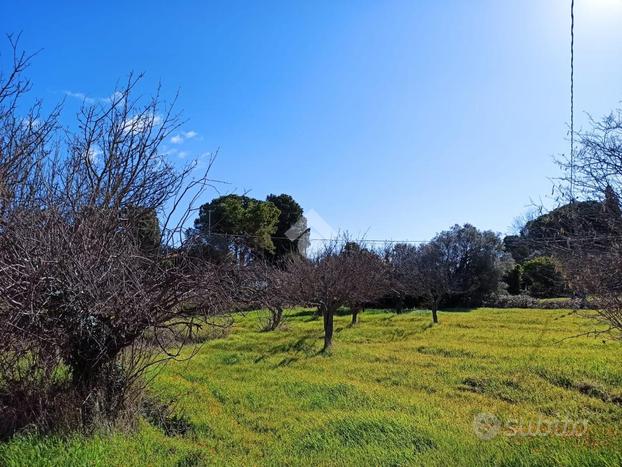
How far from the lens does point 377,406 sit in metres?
7.12

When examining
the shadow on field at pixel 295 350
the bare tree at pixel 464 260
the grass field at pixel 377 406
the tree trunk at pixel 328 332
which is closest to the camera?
the grass field at pixel 377 406

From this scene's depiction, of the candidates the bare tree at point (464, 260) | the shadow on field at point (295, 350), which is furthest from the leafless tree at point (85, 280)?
the bare tree at point (464, 260)

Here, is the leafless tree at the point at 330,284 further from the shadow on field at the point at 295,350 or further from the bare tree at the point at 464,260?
A: the bare tree at the point at 464,260

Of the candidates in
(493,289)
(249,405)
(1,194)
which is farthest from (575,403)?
(493,289)

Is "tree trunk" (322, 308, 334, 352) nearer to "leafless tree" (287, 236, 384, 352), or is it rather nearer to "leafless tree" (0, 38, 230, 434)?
"leafless tree" (287, 236, 384, 352)

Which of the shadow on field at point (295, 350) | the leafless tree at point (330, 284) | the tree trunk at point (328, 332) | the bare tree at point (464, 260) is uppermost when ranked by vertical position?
the bare tree at point (464, 260)

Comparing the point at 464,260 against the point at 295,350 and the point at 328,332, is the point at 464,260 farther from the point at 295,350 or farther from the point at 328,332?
the point at 295,350

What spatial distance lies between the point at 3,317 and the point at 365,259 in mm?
15519

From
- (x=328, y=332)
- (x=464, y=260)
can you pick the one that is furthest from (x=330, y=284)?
Result: (x=464, y=260)

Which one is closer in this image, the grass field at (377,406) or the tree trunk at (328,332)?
the grass field at (377,406)

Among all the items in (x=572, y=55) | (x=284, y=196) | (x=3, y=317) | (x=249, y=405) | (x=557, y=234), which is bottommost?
(x=249, y=405)

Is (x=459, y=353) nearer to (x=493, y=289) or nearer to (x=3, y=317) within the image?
(x=3, y=317)

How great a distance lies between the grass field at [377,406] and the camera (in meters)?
4.53

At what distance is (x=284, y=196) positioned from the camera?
41312 millimetres
